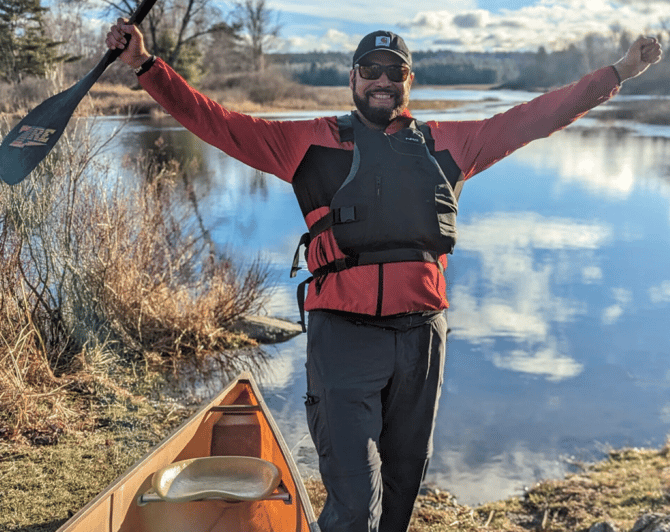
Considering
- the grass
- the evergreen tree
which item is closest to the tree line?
the evergreen tree

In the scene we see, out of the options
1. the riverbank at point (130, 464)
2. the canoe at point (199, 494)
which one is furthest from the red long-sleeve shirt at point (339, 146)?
the riverbank at point (130, 464)

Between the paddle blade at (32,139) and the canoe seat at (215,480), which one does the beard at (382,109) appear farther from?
the canoe seat at (215,480)

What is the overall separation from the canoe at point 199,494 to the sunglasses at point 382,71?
1.74 m

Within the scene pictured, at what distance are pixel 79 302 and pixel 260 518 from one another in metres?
4.01

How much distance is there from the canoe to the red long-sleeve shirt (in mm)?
997

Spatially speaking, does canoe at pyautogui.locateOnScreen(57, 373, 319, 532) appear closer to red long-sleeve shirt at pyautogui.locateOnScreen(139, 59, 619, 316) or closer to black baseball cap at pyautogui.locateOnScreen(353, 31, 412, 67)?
red long-sleeve shirt at pyautogui.locateOnScreen(139, 59, 619, 316)

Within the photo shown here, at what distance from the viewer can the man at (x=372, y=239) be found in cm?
244

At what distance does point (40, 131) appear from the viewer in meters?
3.21

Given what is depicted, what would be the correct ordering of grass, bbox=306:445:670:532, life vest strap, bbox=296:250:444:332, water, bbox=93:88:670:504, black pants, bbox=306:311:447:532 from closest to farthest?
black pants, bbox=306:311:447:532, life vest strap, bbox=296:250:444:332, grass, bbox=306:445:670:532, water, bbox=93:88:670:504

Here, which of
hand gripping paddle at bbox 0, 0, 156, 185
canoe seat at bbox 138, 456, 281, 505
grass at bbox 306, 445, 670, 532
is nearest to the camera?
hand gripping paddle at bbox 0, 0, 156, 185

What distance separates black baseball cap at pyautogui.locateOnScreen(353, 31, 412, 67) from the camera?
2682mm

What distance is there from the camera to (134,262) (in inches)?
302

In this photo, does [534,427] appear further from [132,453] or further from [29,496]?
[29,496]

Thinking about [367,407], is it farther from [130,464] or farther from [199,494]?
[130,464]
